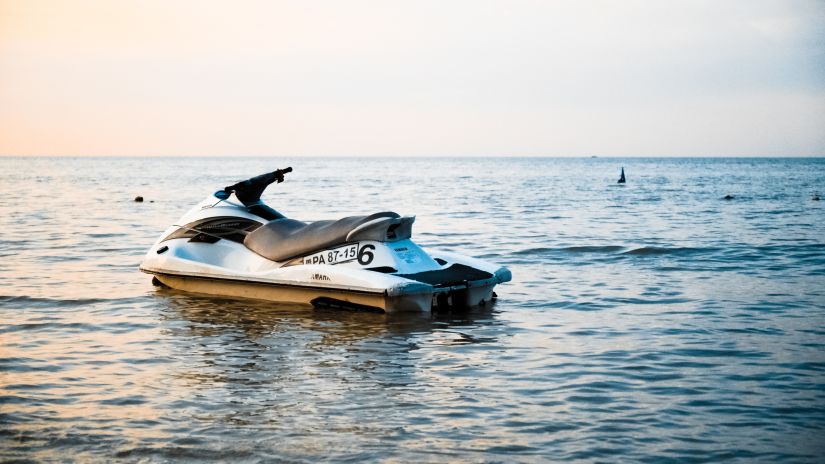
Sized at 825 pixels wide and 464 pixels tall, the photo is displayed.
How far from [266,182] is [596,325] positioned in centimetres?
514

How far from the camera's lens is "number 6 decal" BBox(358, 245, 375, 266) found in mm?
11094

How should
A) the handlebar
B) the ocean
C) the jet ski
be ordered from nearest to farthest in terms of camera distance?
the ocean
the jet ski
the handlebar

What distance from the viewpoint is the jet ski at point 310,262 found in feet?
36.0

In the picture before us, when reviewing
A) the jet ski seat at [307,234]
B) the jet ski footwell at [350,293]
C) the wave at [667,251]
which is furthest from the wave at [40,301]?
the wave at [667,251]

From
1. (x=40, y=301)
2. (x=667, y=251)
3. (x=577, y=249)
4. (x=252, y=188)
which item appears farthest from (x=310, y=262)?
(x=667, y=251)

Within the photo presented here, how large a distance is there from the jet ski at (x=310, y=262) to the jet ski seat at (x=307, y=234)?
0.01 metres

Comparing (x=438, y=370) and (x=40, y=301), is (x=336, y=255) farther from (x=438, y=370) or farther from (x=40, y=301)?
(x=40, y=301)

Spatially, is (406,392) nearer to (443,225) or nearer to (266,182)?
(266,182)

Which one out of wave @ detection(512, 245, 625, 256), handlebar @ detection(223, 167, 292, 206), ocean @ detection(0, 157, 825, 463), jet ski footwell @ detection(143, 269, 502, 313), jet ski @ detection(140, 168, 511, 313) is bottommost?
ocean @ detection(0, 157, 825, 463)

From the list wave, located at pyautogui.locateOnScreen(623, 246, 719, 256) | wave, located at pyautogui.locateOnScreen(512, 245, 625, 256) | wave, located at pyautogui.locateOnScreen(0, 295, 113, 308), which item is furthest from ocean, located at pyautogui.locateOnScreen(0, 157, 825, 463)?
wave, located at pyautogui.locateOnScreen(512, 245, 625, 256)

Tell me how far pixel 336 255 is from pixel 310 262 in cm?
41

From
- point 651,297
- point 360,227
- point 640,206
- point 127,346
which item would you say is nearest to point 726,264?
point 651,297

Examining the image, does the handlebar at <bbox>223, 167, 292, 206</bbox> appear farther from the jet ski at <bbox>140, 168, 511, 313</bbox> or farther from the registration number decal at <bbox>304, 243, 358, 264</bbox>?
the registration number decal at <bbox>304, 243, 358, 264</bbox>

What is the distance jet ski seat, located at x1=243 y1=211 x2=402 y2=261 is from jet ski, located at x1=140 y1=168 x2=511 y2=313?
0.04 ft
